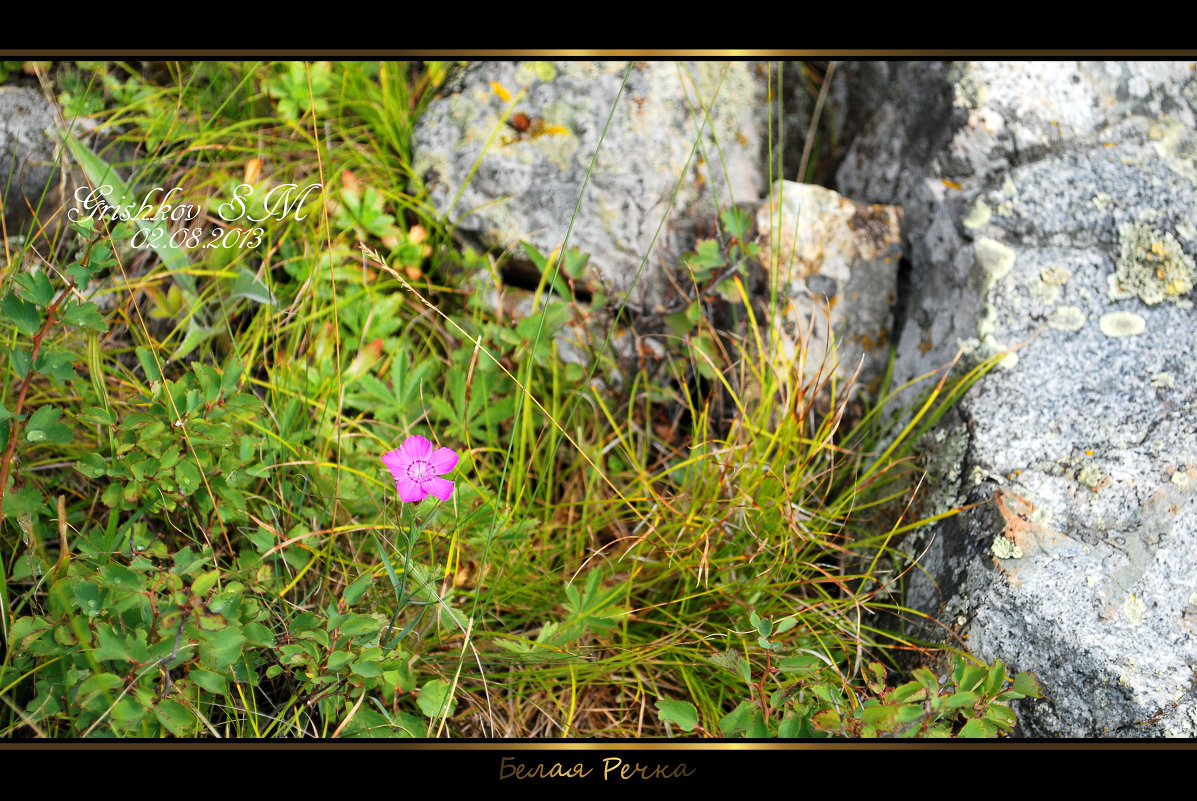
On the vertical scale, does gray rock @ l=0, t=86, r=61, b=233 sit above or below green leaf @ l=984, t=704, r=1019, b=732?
above

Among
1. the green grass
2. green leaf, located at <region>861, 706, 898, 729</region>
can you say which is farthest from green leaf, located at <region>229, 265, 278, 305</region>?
green leaf, located at <region>861, 706, 898, 729</region>

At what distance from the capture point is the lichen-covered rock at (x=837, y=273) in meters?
2.13

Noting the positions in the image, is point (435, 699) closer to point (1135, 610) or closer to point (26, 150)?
point (1135, 610)

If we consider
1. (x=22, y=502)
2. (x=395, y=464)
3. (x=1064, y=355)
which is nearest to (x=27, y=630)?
(x=22, y=502)

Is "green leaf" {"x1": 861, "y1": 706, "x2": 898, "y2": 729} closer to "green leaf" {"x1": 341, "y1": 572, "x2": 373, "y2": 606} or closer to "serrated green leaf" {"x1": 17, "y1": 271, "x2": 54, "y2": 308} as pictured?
"green leaf" {"x1": 341, "y1": 572, "x2": 373, "y2": 606}

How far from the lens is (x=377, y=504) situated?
5.58ft

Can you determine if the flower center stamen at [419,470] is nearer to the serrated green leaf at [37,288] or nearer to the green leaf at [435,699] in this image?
the green leaf at [435,699]

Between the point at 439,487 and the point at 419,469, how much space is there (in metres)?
0.08

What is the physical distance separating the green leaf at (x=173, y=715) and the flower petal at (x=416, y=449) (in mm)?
600

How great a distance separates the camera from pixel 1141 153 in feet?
6.60

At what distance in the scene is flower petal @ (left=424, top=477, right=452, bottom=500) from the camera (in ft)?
4.27

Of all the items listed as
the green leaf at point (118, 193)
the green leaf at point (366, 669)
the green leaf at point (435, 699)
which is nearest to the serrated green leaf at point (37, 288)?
the green leaf at point (118, 193)

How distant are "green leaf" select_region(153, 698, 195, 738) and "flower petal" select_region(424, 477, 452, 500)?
1.95 ft

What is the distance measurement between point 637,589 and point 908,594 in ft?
2.24
